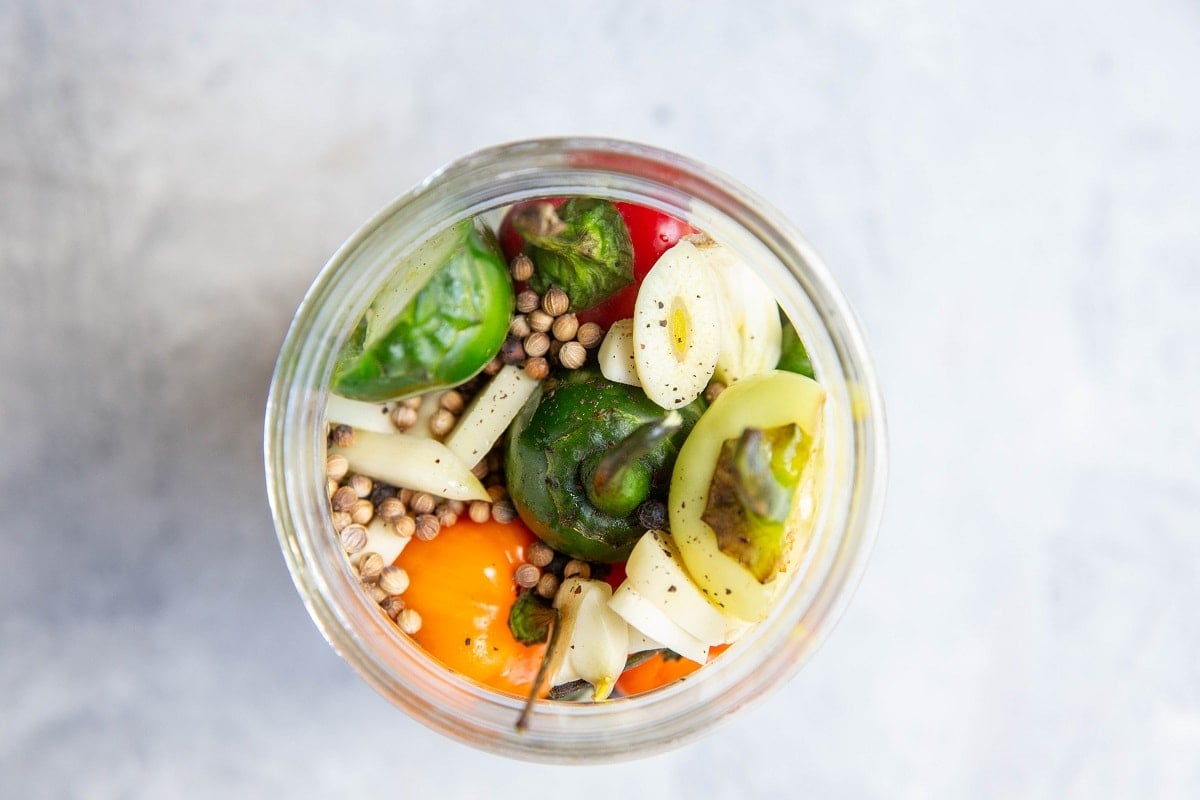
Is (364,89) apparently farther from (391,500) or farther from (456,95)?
(391,500)

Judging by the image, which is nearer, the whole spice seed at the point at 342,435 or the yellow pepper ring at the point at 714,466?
the yellow pepper ring at the point at 714,466

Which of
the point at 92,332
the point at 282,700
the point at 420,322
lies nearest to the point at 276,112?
the point at 92,332

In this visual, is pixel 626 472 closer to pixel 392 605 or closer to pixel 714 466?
pixel 714 466

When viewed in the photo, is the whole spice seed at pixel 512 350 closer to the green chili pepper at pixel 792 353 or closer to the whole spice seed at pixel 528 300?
the whole spice seed at pixel 528 300

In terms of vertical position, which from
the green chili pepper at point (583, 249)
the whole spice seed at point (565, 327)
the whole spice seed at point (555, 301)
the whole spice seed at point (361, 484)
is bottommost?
the whole spice seed at point (361, 484)

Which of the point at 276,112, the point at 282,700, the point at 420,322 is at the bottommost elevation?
the point at 282,700

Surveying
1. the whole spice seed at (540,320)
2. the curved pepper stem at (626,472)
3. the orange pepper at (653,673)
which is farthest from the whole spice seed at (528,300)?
the orange pepper at (653,673)

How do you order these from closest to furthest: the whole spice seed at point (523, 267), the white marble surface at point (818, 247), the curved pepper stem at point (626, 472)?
the curved pepper stem at point (626, 472) → the whole spice seed at point (523, 267) → the white marble surface at point (818, 247)
